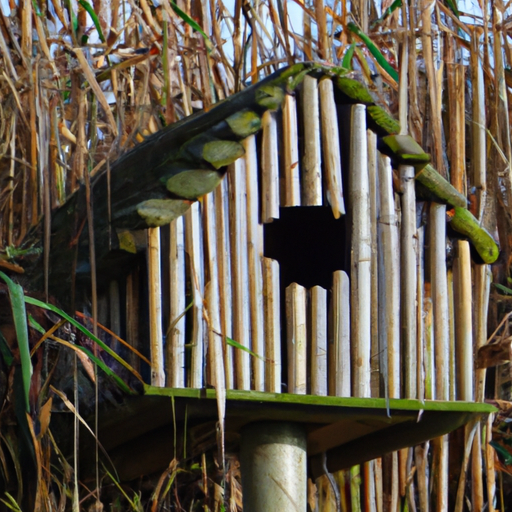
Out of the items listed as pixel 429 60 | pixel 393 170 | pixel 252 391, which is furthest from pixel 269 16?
pixel 252 391

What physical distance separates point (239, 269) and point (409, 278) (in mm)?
487

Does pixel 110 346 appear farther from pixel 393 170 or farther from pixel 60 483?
pixel 393 170

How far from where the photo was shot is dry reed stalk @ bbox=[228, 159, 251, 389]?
94.9 inches

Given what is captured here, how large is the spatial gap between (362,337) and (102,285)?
0.68 meters

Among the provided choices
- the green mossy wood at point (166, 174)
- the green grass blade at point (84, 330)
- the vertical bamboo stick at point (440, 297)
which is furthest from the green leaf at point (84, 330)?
the vertical bamboo stick at point (440, 297)

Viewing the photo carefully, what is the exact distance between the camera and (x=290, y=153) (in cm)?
254

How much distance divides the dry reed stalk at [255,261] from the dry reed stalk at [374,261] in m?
0.31

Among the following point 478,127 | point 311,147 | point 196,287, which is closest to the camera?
point 196,287

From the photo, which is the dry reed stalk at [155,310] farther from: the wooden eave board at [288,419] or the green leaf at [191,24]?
the green leaf at [191,24]

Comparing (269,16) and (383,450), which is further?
(269,16)

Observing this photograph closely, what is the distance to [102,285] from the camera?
2531 millimetres

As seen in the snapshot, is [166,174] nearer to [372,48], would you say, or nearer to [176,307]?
[176,307]

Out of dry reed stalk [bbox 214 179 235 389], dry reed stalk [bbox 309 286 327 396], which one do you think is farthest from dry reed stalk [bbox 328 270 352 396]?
dry reed stalk [bbox 214 179 235 389]

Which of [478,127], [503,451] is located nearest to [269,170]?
[478,127]
